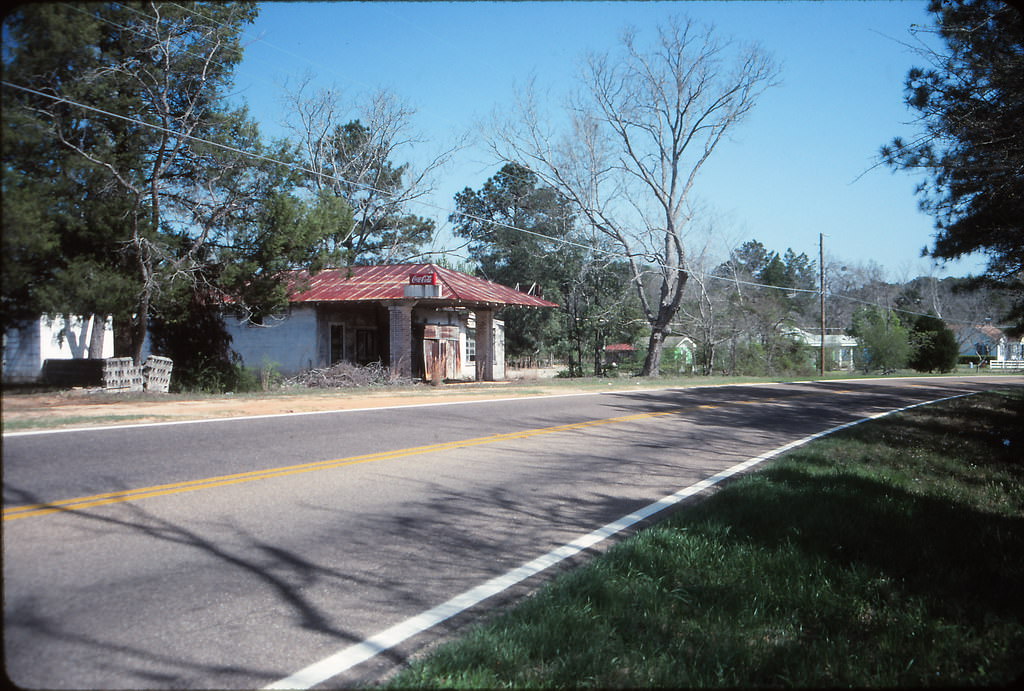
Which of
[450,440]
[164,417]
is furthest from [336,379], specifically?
[450,440]

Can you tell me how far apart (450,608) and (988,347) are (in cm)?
9087

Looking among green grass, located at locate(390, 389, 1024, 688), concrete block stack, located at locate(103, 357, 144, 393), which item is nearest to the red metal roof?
concrete block stack, located at locate(103, 357, 144, 393)

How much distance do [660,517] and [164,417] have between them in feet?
28.0

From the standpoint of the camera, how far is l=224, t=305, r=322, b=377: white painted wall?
27031 mm

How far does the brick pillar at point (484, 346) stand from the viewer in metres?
30.8

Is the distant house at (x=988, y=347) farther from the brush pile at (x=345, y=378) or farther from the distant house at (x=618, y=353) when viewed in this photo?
the brush pile at (x=345, y=378)

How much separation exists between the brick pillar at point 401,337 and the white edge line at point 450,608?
18404mm

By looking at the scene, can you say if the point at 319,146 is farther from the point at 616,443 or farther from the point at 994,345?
the point at 994,345

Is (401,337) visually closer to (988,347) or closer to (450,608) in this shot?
(450,608)

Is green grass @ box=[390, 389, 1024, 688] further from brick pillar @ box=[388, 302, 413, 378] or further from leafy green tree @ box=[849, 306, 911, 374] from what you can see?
leafy green tree @ box=[849, 306, 911, 374]

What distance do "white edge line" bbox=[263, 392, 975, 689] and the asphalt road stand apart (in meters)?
Answer: 0.03

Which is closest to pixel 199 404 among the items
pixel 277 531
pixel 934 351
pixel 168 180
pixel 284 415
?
pixel 284 415

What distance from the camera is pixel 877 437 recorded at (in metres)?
12.5

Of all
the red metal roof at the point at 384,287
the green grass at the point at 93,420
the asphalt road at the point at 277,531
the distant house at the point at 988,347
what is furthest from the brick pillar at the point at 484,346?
the distant house at the point at 988,347
